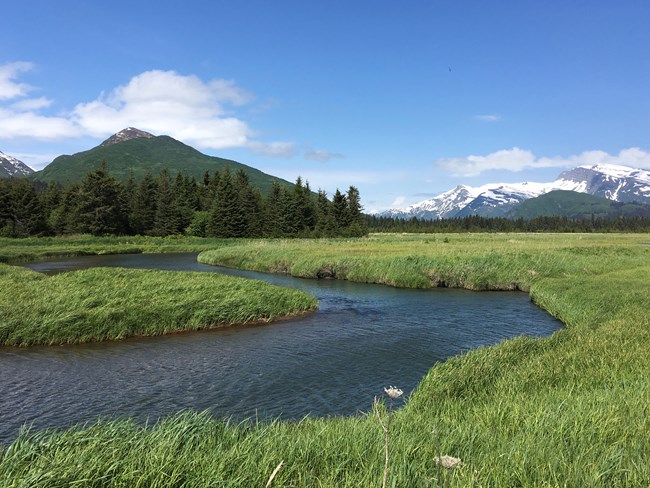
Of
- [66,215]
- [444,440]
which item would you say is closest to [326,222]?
[66,215]

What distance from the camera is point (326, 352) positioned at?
17.4 metres

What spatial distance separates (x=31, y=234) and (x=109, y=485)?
107 m

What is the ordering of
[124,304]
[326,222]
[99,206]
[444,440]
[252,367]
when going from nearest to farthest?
[444,440] → [252,367] → [124,304] → [99,206] → [326,222]

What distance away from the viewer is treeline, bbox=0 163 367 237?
308ft

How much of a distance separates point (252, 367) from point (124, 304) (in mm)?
9339

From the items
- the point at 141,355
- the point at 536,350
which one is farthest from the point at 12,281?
the point at 536,350

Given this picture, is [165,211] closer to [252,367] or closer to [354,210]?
[354,210]

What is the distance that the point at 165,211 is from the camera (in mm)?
105312

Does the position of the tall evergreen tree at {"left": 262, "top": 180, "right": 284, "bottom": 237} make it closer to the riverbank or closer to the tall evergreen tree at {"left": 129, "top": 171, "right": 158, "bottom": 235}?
the riverbank

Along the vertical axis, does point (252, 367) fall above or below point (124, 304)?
below

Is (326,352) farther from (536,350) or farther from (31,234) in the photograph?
(31,234)

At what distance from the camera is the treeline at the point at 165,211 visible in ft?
308

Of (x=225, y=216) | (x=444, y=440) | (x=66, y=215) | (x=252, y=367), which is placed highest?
(x=225, y=216)

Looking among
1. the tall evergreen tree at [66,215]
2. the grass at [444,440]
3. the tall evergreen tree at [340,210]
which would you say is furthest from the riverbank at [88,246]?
the grass at [444,440]
